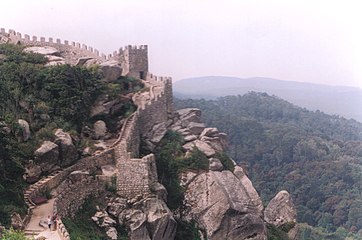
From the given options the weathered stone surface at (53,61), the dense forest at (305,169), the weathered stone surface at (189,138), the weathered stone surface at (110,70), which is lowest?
the dense forest at (305,169)

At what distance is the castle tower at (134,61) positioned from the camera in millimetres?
35781

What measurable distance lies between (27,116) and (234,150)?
74.9 m

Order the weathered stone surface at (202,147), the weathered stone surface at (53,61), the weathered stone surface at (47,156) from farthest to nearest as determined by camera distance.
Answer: the weathered stone surface at (53,61) → the weathered stone surface at (202,147) → the weathered stone surface at (47,156)

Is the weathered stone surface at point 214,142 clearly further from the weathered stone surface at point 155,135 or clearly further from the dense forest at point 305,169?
the dense forest at point 305,169

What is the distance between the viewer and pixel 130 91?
3338 centimetres

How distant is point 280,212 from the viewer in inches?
1251

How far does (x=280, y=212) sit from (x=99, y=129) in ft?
33.1

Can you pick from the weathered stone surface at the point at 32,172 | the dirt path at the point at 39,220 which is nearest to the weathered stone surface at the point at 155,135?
the weathered stone surface at the point at 32,172

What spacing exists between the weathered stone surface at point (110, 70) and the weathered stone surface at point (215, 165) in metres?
7.39

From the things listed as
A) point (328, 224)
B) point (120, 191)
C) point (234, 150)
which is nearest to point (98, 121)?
point (120, 191)

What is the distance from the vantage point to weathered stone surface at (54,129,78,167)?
25281 millimetres

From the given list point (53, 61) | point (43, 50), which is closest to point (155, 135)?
point (53, 61)

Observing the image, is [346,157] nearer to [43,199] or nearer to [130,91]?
[130,91]

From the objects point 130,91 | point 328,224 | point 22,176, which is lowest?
point 328,224
